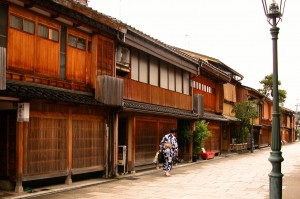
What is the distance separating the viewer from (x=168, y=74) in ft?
78.4

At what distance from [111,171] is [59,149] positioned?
3660 mm

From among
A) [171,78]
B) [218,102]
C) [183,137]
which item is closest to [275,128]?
[171,78]

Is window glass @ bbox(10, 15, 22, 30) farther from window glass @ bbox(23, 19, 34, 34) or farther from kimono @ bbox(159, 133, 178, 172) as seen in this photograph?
kimono @ bbox(159, 133, 178, 172)

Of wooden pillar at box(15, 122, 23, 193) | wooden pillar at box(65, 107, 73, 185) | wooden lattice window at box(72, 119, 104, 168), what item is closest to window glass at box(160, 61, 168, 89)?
wooden lattice window at box(72, 119, 104, 168)

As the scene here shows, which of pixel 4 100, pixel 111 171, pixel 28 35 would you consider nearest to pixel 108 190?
pixel 111 171

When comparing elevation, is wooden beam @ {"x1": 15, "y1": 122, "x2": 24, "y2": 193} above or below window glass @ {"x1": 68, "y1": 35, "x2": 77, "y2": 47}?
below

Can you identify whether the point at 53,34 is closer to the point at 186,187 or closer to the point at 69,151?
the point at 69,151

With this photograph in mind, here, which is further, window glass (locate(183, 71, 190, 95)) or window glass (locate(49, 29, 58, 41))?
window glass (locate(183, 71, 190, 95))

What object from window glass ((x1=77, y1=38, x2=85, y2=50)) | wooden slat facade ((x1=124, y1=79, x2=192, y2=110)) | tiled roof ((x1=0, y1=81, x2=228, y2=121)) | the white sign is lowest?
the white sign

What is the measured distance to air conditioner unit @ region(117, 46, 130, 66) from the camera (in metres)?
18.0

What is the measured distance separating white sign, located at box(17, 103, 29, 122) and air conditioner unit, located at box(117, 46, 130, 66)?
270 inches

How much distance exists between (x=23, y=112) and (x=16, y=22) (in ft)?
9.62

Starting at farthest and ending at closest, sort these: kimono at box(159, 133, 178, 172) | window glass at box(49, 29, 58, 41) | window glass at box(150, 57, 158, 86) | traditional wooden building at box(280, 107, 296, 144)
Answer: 1. traditional wooden building at box(280, 107, 296, 144)
2. window glass at box(150, 57, 158, 86)
3. kimono at box(159, 133, 178, 172)
4. window glass at box(49, 29, 58, 41)

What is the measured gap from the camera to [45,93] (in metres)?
12.6
